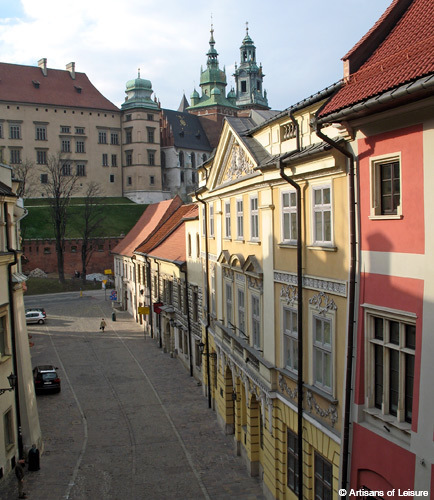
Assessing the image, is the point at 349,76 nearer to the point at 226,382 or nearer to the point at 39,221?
the point at 226,382

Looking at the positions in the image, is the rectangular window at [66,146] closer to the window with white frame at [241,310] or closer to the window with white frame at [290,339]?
the window with white frame at [241,310]

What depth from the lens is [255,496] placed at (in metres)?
16.1

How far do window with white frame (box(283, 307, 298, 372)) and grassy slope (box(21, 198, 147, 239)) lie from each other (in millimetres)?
63732

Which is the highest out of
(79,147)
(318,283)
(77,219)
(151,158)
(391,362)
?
(79,147)

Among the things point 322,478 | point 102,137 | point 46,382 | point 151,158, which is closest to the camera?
point 322,478

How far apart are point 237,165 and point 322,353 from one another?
7.47 m

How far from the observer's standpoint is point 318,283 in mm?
11352

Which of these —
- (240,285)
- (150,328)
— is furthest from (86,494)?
(150,328)

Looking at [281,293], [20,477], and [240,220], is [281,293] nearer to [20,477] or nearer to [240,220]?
[240,220]

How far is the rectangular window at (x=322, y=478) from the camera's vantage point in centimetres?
1130

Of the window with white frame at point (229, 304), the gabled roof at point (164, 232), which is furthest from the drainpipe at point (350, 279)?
the gabled roof at point (164, 232)

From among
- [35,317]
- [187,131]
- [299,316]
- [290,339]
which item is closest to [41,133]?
[187,131]

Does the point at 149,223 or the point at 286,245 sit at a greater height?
the point at 149,223

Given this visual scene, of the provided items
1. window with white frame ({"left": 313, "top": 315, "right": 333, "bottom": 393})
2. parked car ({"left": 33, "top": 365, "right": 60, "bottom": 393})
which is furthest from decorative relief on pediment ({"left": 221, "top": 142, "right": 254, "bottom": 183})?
parked car ({"left": 33, "top": 365, "right": 60, "bottom": 393})
